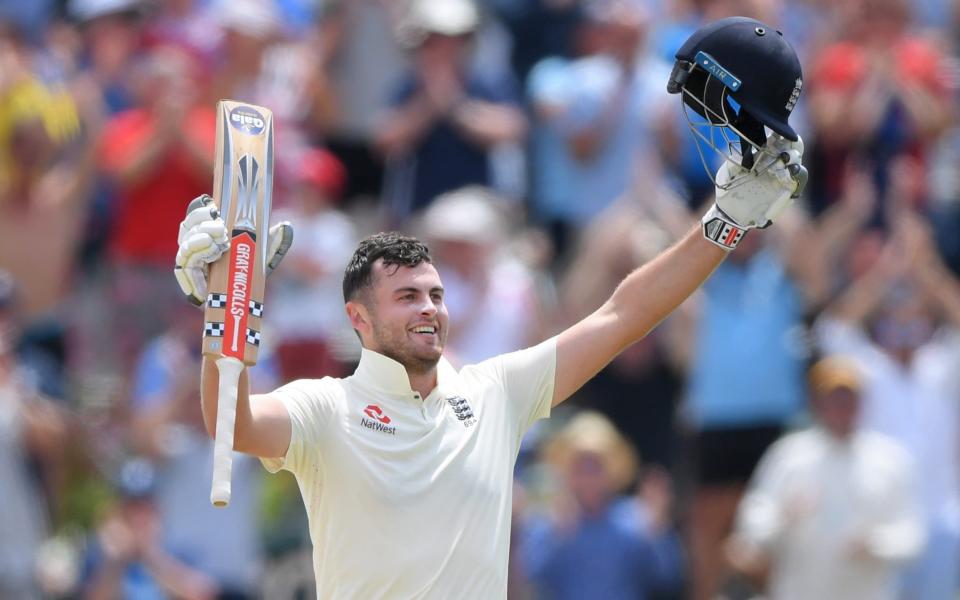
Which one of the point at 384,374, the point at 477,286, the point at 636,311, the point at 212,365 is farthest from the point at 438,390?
the point at 477,286

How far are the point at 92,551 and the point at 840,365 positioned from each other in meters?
4.71

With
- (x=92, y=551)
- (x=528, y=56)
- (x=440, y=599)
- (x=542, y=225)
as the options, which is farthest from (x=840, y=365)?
(x=440, y=599)

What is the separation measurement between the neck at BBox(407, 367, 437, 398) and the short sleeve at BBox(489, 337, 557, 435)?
27cm

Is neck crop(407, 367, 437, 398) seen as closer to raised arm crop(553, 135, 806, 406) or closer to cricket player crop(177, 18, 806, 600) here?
cricket player crop(177, 18, 806, 600)

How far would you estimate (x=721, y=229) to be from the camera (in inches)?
257

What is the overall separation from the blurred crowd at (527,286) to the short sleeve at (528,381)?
4476 millimetres

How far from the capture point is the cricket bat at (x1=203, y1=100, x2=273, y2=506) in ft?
18.8

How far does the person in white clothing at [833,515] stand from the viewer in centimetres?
1077

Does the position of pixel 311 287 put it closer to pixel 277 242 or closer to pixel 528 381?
pixel 528 381

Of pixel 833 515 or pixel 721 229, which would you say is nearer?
pixel 721 229

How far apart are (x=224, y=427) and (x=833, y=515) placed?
6.02 m

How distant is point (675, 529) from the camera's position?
11641 millimetres

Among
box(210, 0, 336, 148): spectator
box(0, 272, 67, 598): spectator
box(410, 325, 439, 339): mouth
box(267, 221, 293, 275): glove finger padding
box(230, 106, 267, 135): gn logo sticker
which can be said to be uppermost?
box(210, 0, 336, 148): spectator

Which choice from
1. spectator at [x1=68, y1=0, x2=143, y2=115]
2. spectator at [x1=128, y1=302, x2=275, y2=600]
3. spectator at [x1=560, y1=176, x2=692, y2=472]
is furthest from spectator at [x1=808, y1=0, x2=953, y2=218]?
spectator at [x1=68, y1=0, x2=143, y2=115]
